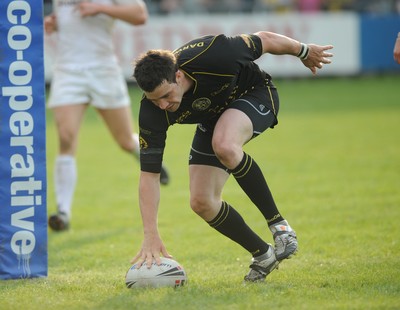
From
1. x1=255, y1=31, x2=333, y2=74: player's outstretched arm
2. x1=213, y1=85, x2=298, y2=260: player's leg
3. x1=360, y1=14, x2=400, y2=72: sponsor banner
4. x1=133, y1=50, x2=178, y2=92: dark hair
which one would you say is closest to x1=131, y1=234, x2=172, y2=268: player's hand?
x1=213, y1=85, x2=298, y2=260: player's leg

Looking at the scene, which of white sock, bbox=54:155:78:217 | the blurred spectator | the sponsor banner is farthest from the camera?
the blurred spectator

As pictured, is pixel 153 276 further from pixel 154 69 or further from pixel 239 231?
pixel 154 69

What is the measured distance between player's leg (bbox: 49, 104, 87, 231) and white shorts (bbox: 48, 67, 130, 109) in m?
0.10

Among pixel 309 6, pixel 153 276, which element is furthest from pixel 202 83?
pixel 309 6

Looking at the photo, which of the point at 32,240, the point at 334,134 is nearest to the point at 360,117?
the point at 334,134

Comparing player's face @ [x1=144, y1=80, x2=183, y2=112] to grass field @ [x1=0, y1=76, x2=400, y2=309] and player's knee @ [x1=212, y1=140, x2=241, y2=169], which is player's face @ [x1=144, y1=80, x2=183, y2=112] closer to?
player's knee @ [x1=212, y1=140, x2=241, y2=169]

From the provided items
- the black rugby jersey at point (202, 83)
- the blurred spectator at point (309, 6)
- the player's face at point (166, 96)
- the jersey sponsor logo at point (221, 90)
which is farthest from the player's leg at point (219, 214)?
the blurred spectator at point (309, 6)

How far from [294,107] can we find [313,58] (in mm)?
12592

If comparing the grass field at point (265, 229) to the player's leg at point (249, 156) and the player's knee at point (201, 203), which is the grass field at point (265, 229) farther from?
the player's knee at point (201, 203)

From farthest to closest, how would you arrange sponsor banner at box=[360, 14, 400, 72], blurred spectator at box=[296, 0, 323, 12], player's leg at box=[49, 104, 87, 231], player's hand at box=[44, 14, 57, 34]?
blurred spectator at box=[296, 0, 323, 12], sponsor banner at box=[360, 14, 400, 72], player's hand at box=[44, 14, 57, 34], player's leg at box=[49, 104, 87, 231]

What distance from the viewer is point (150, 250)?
533 centimetres

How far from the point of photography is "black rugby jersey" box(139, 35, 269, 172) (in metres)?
5.36

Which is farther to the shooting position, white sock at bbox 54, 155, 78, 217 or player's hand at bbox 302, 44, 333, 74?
white sock at bbox 54, 155, 78, 217

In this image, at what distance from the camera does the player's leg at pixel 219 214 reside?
570 centimetres
